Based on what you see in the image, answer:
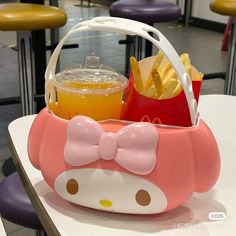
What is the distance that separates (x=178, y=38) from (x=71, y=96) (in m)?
4.64

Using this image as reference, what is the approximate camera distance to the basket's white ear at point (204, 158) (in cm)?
73

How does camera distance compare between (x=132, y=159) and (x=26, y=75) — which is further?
(x=26, y=75)

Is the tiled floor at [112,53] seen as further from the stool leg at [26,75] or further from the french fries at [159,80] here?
the french fries at [159,80]

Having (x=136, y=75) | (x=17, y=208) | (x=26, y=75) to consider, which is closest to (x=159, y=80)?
(x=136, y=75)

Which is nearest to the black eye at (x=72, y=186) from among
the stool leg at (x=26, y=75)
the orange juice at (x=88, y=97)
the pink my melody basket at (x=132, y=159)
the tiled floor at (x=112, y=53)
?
the pink my melody basket at (x=132, y=159)

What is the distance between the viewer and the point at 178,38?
5270mm

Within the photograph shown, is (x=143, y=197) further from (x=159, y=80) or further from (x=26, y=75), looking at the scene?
(x=26, y=75)

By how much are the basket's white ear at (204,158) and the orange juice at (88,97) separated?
5.4 inches

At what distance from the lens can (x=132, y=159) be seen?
0.70 m

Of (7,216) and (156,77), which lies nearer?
(156,77)

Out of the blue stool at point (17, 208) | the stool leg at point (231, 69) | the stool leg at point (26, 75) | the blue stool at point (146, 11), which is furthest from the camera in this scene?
the stool leg at point (231, 69)

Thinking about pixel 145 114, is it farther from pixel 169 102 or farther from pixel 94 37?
pixel 94 37

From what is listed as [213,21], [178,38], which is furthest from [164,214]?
[213,21]

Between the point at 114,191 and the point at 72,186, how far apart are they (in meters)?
0.07
